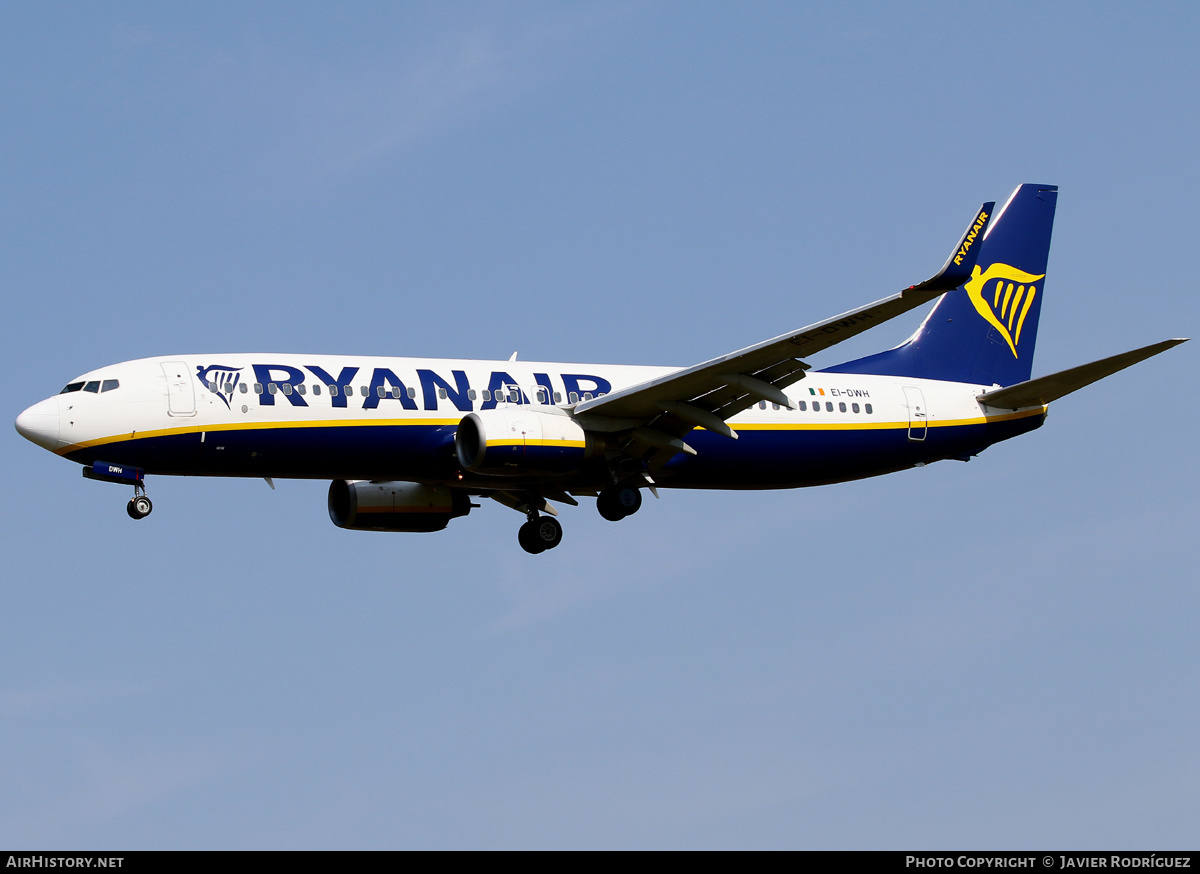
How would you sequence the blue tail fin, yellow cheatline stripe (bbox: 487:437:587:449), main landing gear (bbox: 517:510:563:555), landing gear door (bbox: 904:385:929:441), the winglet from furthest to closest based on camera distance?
the blue tail fin
landing gear door (bbox: 904:385:929:441)
main landing gear (bbox: 517:510:563:555)
yellow cheatline stripe (bbox: 487:437:587:449)
the winglet

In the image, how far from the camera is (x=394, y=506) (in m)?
40.7

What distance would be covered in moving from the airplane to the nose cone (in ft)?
0.14

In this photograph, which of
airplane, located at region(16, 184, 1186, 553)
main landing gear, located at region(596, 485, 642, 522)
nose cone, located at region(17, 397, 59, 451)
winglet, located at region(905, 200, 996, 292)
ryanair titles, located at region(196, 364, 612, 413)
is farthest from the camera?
main landing gear, located at region(596, 485, 642, 522)

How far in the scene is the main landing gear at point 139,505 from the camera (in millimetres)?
34750

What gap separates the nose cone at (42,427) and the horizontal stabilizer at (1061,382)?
76.5 feet

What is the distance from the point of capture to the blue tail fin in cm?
4344

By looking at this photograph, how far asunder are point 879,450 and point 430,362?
12.1 metres

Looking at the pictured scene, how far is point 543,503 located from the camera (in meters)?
39.8

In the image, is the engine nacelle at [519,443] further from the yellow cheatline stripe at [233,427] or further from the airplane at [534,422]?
the yellow cheatline stripe at [233,427]

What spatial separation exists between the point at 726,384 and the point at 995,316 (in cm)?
1281

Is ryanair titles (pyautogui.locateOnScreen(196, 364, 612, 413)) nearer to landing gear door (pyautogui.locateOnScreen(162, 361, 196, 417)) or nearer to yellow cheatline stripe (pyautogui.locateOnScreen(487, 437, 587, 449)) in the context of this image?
landing gear door (pyautogui.locateOnScreen(162, 361, 196, 417))

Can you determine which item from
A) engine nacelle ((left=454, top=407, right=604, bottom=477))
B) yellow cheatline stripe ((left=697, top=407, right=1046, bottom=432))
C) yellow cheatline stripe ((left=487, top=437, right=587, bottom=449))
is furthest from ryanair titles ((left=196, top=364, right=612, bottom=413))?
yellow cheatline stripe ((left=697, top=407, right=1046, bottom=432))
